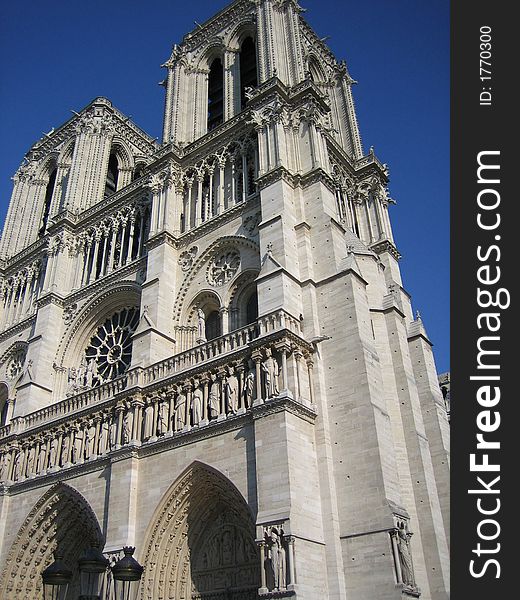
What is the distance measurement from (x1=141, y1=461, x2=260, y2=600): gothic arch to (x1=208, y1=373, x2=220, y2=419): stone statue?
1209mm

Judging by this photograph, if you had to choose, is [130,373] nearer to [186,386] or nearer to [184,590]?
[186,386]

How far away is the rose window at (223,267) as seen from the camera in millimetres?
18070

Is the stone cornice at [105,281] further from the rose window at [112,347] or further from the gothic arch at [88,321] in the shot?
the rose window at [112,347]

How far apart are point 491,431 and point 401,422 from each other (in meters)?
9.02

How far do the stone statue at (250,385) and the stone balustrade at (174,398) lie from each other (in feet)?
0.08

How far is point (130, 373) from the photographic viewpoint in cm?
1645

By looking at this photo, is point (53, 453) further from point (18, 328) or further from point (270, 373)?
point (18, 328)

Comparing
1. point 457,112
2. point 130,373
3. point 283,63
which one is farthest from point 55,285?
point 457,112

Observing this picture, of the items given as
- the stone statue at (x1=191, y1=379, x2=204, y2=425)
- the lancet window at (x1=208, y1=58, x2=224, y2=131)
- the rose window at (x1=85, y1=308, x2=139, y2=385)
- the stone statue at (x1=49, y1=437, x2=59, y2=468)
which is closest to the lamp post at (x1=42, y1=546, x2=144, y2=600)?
the stone statue at (x1=191, y1=379, x2=204, y2=425)

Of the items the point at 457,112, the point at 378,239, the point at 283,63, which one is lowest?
the point at 457,112

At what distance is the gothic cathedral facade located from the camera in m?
12.6

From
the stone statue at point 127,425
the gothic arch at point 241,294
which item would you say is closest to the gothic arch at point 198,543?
the stone statue at point 127,425

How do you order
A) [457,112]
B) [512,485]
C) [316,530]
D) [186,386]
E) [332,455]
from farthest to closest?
1. [186,386]
2. [332,455]
3. [316,530]
4. [457,112]
5. [512,485]

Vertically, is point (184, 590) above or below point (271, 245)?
below
